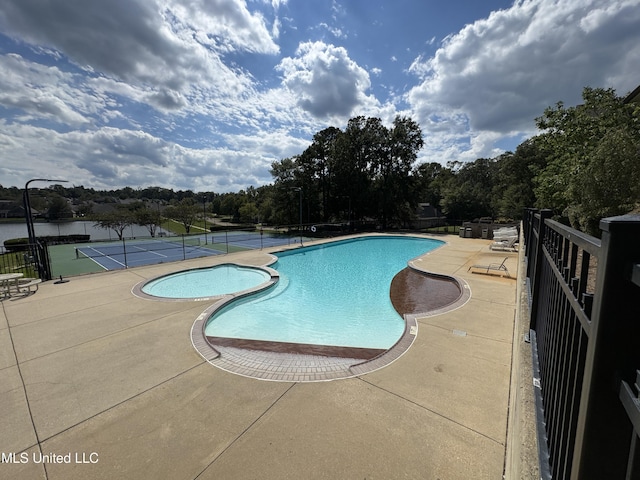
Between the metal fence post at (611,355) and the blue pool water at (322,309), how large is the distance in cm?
478

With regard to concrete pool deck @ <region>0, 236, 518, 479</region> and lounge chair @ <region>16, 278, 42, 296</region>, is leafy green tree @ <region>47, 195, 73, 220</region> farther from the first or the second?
concrete pool deck @ <region>0, 236, 518, 479</region>

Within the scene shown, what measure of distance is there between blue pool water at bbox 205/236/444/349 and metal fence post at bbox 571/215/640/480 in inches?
188

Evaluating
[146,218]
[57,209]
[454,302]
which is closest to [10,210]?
[57,209]

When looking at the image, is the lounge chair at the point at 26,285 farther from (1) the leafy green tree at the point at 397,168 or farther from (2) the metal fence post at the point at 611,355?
(1) the leafy green tree at the point at 397,168

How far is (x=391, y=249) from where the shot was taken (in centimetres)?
1622

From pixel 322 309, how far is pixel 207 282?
14.2ft

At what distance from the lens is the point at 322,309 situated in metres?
7.46

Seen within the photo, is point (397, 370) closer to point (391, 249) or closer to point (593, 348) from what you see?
point (593, 348)

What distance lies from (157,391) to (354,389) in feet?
8.03

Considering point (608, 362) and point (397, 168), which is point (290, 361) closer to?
point (608, 362)

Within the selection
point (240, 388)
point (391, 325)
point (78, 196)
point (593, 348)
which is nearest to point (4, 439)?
point (240, 388)

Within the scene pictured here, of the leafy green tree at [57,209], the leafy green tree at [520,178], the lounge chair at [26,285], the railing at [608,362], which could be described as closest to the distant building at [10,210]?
the leafy green tree at [57,209]

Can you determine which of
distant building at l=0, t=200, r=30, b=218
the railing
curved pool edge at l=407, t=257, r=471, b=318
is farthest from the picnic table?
distant building at l=0, t=200, r=30, b=218

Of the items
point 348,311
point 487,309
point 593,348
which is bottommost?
point 348,311
